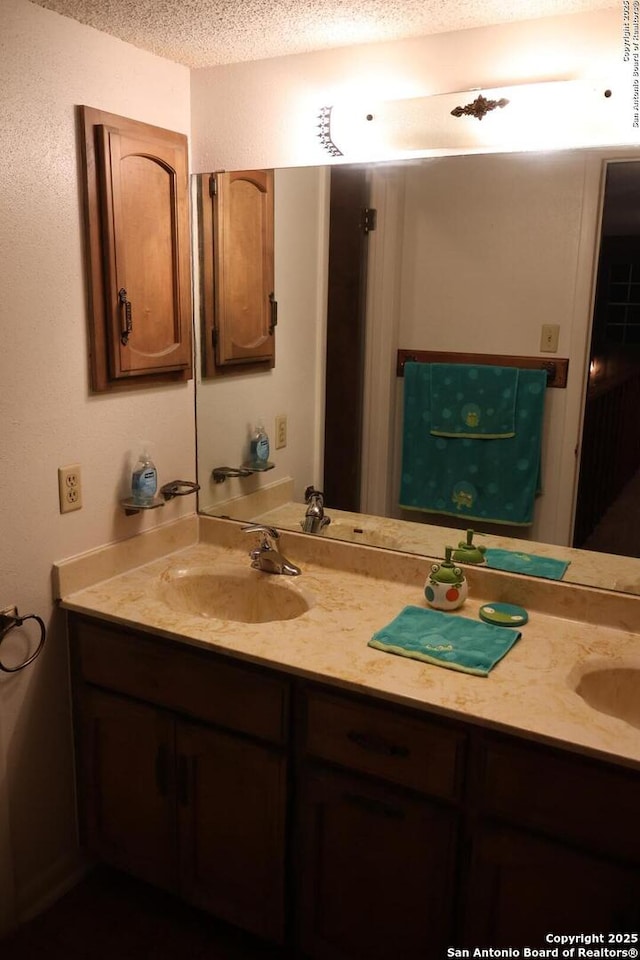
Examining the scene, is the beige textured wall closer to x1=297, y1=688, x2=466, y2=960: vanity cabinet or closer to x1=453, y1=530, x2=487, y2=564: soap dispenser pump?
x1=297, y1=688, x2=466, y2=960: vanity cabinet

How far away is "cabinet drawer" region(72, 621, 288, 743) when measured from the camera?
1.71m

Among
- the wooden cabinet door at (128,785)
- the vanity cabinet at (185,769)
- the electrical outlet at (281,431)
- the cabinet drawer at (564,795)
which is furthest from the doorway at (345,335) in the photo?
the cabinet drawer at (564,795)

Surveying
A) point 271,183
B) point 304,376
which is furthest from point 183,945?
point 271,183

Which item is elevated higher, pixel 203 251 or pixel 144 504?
pixel 203 251

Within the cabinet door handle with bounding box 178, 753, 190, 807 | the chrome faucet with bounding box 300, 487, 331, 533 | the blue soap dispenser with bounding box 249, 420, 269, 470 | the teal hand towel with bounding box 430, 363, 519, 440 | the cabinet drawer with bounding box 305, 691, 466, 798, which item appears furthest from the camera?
the blue soap dispenser with bounding box 249, 420, 269, 470

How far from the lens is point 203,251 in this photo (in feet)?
7.40

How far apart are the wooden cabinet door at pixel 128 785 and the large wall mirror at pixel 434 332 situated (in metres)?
0.69

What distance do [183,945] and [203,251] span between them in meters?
1.86

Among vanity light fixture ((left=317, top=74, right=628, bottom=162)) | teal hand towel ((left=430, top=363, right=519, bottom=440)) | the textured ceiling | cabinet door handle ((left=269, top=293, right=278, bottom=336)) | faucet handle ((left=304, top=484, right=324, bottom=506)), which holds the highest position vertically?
the textured ceiling

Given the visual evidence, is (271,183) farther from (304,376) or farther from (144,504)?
(144,504)

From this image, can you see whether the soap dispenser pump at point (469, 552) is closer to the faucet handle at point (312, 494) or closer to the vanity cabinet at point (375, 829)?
the faucet handle at point (312, 494)

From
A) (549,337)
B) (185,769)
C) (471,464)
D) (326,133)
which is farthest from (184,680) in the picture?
(326,133)

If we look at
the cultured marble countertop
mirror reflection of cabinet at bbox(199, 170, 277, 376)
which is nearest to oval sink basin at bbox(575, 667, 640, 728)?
the cultured marble countertop

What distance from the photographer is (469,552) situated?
1993 millimetres
